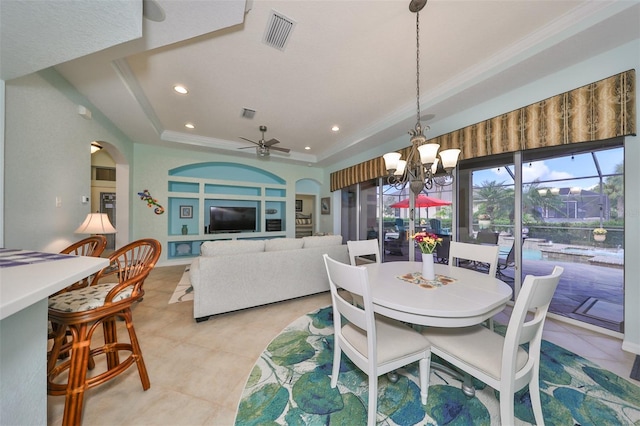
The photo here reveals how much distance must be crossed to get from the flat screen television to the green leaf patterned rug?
4.55 m

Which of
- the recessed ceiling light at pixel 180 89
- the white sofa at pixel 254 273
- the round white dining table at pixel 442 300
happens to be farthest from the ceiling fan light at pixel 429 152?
the recessed ceiling light at pixel 180 89

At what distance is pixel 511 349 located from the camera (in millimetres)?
1012

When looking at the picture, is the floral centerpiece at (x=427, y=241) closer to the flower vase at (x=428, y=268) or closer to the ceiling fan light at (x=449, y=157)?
the flower vase at (x=428, y=268)

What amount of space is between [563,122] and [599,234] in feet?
4.01

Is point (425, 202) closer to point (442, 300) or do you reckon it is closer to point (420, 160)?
point (420, 160)

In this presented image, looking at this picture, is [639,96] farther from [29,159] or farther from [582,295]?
[29,159]

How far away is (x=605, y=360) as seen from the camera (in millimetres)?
1751

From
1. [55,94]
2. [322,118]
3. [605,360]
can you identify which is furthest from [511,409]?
[55,94]

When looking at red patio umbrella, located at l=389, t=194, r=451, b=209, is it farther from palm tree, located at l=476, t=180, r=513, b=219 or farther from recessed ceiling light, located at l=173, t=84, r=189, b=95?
recessed ceiling light, located at l=173, t=84, r=189, b=95

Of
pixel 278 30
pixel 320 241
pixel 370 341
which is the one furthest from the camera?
pixel 320 241

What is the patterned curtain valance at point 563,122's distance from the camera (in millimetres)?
1869

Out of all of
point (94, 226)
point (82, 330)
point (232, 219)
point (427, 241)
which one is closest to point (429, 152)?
point (427, 241)

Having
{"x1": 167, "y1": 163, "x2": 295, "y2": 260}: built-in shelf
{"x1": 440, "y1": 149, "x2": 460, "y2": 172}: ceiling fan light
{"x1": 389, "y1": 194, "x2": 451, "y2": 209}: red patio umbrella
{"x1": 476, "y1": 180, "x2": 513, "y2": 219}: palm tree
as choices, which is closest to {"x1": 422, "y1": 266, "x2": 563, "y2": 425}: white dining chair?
{"x1": 440, "y1": 149, "x2": 460, "y2": 172}: ceiling fan light

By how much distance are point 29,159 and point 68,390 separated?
206cm
